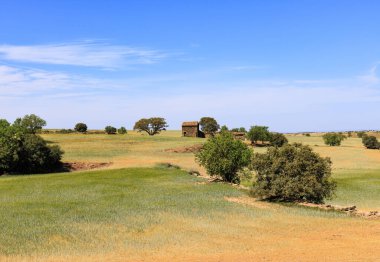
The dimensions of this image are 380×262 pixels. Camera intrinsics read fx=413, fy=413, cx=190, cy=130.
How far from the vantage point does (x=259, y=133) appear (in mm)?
124000

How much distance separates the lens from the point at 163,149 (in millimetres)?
103562

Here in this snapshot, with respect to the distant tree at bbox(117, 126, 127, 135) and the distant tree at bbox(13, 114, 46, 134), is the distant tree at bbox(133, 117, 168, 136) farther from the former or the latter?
the distant tree at bbox(13, 114, 46, 134)

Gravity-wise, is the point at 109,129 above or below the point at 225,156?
above

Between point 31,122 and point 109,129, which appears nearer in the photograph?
point 31,122

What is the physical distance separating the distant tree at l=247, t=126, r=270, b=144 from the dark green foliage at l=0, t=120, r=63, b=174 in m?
67.8

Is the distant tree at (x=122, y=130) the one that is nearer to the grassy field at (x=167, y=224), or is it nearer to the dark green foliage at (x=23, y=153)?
the dark green foliage at (x=23, y=153)

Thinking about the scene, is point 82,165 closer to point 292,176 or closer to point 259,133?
point 292,176

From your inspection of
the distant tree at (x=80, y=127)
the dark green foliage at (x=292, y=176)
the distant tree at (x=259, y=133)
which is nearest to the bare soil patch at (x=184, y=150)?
the distant tree at (x=259, y=133)

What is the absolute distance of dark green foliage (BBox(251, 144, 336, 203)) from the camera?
37.6m

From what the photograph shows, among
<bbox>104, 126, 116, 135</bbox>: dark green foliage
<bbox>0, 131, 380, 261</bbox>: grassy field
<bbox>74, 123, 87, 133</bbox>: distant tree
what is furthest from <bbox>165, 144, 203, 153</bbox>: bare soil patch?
<bbox>74, 123, 87, 133</bbox>: distant tree

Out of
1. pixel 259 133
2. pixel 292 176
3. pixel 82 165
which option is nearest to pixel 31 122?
pixel 82 165

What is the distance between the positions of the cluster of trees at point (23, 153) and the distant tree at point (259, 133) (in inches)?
2633

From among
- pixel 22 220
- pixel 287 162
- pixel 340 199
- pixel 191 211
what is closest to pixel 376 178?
pixel 340 199

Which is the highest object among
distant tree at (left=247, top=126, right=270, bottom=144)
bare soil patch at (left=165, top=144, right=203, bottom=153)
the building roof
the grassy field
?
the building roof
